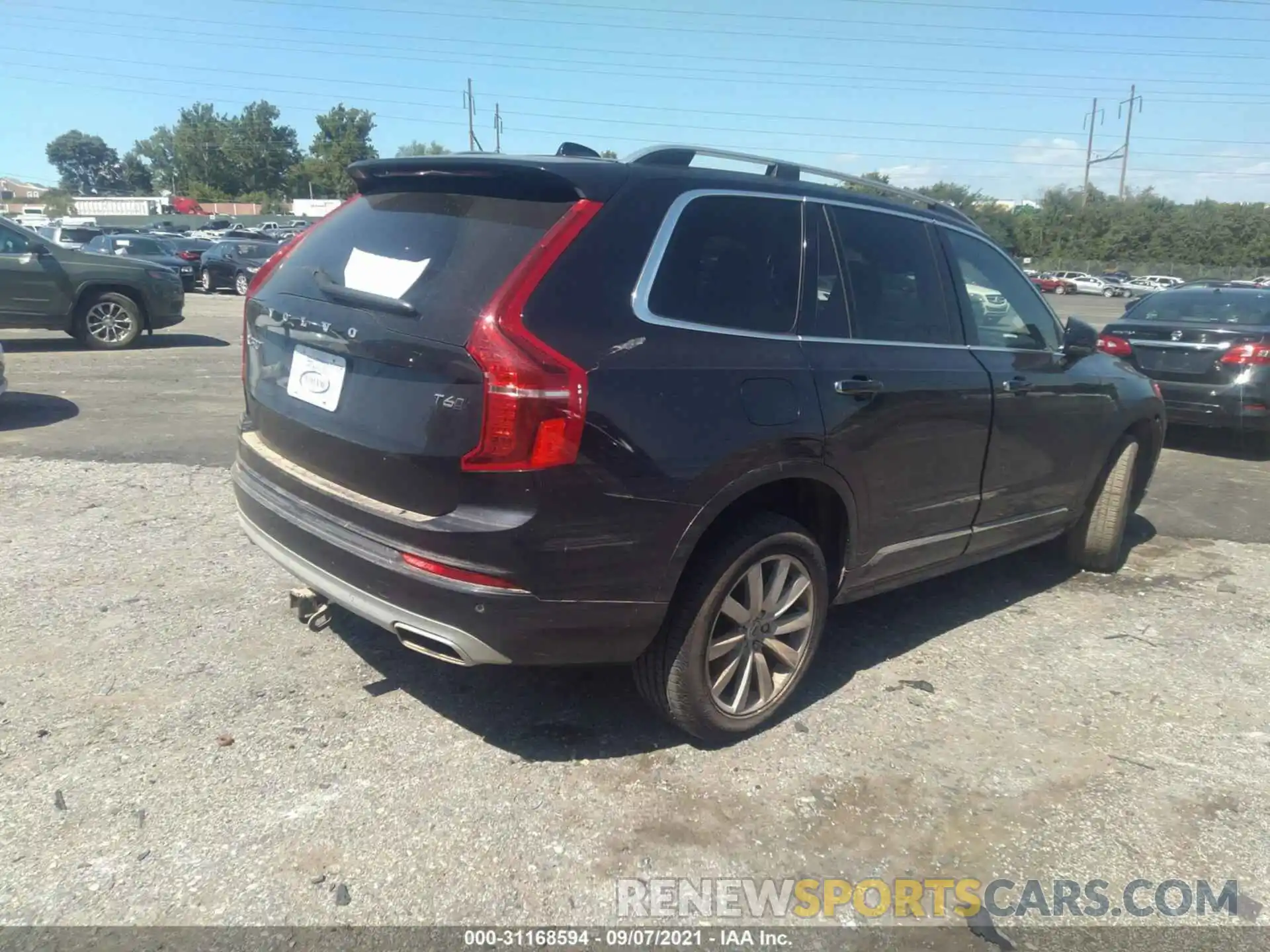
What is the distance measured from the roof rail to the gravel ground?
1963 millimetres

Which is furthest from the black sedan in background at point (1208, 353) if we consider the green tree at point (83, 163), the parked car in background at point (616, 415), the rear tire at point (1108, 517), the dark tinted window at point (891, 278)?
the green tree at point (83, 163)

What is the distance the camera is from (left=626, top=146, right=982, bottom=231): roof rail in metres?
3.38

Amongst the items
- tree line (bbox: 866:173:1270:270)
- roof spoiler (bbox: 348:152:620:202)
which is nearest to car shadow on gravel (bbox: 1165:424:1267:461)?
roof spoiler (bbox: 348:152:620:202)

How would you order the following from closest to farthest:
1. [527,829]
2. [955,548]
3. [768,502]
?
[527,829]
[768,502]
[955,548]

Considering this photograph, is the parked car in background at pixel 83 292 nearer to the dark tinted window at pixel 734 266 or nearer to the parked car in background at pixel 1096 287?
the dark tinted window at pixel 734 266

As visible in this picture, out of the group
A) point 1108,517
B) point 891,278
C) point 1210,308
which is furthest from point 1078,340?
point 1210,308

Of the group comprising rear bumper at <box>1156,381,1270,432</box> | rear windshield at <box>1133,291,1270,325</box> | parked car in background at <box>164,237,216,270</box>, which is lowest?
rear bumper at <box>1156,381,1270,432</box>

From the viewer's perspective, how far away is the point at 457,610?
2814mm

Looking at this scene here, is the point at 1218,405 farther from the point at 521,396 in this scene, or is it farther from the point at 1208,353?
the point at 521,396

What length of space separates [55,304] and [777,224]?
11.2 metres

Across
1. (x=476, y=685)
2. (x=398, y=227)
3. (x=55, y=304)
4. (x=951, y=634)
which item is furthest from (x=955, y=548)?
(x=55, y=304)

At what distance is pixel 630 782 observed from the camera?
3207mm

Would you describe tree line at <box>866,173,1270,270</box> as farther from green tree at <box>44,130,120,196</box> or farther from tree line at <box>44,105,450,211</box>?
green tree at <box>44,130,120,196</box>

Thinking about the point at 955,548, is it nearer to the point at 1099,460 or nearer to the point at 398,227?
the point at 1099,460
